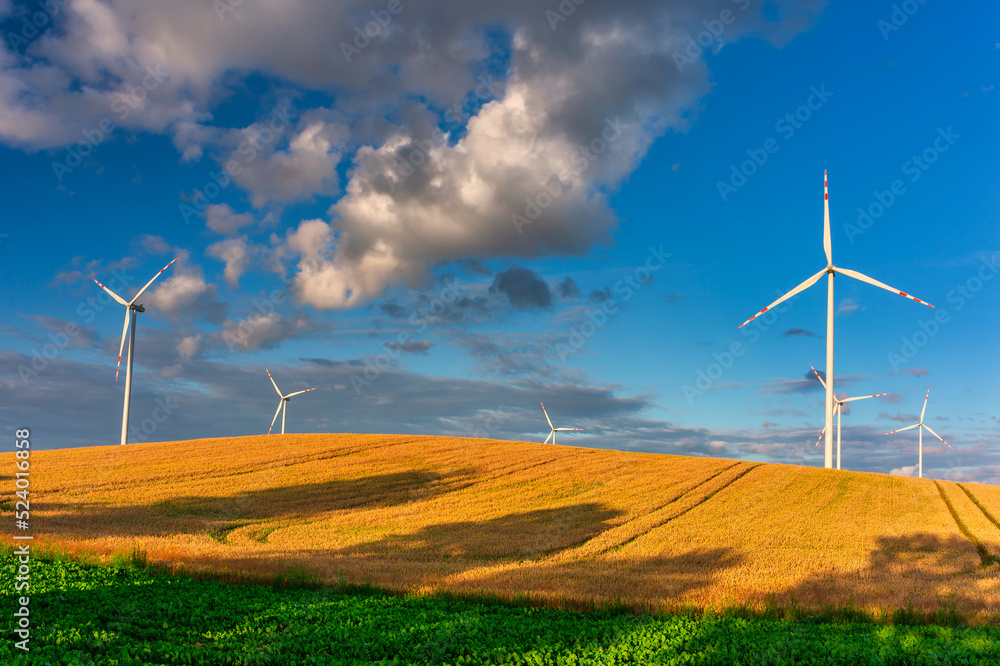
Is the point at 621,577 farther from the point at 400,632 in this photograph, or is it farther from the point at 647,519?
the point at 647,519

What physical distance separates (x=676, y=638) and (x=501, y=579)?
8.22 m

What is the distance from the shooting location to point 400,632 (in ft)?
40.2

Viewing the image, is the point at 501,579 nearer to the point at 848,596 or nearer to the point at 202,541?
the point at 848,596

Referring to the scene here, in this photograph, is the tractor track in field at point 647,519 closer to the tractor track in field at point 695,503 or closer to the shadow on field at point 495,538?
the tractor track in field at point 695,503

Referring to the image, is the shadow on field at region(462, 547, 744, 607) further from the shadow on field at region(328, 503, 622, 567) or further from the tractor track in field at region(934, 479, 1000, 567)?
the tractor track in field at region(934, 479, 1000, 567)

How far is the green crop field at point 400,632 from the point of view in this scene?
1109cm

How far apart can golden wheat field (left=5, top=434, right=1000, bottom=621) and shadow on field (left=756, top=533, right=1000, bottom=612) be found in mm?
149

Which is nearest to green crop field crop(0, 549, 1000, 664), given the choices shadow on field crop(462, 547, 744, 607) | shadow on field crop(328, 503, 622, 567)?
shadow on field crop(462, 547, 744, 607)

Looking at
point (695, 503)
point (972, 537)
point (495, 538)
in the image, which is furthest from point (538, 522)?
point (972, 537)

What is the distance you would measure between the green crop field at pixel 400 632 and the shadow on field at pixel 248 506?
1509 cm

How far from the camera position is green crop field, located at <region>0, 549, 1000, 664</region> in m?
11.1

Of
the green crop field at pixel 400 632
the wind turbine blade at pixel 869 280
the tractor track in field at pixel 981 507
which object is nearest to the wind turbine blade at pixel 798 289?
the wind turbine blade at pixel 869 280

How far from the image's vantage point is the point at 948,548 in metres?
30.3

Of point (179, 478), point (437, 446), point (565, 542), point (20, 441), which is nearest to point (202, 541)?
point (20, 441)
